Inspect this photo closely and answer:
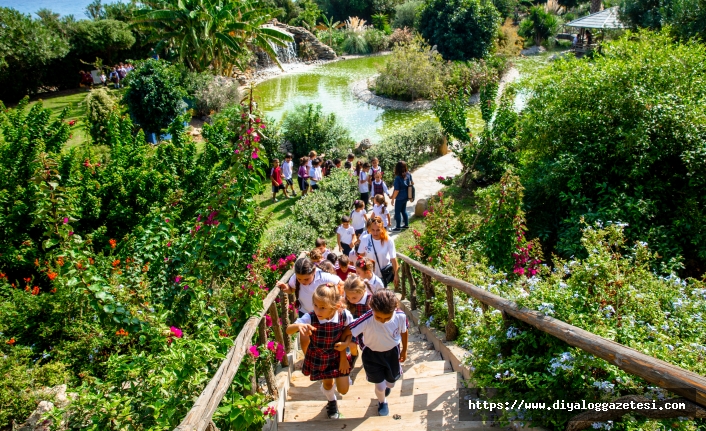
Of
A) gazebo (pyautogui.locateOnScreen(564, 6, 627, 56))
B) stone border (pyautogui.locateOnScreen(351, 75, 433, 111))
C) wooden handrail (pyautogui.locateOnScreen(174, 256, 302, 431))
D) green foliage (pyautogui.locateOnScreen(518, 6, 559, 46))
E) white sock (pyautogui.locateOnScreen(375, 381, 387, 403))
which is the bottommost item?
white sock (pyautogui.locateOnScreen(375, 381, 387, 403))

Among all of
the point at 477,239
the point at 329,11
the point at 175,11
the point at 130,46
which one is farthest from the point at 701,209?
the point at 329,11

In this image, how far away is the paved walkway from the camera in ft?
41.2

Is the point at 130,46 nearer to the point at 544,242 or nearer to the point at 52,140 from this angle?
the point at 52,140

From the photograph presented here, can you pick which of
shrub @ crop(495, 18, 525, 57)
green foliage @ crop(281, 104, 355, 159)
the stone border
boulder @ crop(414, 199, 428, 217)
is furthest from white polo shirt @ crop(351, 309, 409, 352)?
shrub @ crop(495, 18, 525, 57)

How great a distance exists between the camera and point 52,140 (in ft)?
32.1

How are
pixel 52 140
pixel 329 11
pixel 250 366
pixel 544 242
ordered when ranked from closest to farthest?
pixel 250 366, pixel 544 242, pixel 52 140, pixel 329 11

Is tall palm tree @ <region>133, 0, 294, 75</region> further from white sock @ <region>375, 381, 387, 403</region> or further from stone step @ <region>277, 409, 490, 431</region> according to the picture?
stone step @ <region>277, 409, 490, 431</region>

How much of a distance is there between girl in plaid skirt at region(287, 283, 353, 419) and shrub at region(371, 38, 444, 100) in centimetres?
1921

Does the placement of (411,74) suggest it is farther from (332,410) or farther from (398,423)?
(398,423)

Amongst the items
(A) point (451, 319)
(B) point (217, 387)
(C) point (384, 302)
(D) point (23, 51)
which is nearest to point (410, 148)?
(A) point (451, 319)

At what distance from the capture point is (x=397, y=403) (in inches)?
165

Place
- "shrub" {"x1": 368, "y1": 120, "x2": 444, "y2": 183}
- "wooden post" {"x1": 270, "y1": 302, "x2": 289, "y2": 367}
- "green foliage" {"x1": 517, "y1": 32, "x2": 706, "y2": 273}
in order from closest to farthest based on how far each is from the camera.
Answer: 1. "wooden post" {"x1": 270, "y1": 302, "x2": 289, "y2": 367}
2. "green foliage" {"x1": 517, "y1": 32, "x2": 706, "y2": 273}
3. "shrub" {"x1": 368, "y1": 120, "x2": 444, "y2": 183}

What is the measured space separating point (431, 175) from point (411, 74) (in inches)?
397

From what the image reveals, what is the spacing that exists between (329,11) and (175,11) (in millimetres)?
26493
